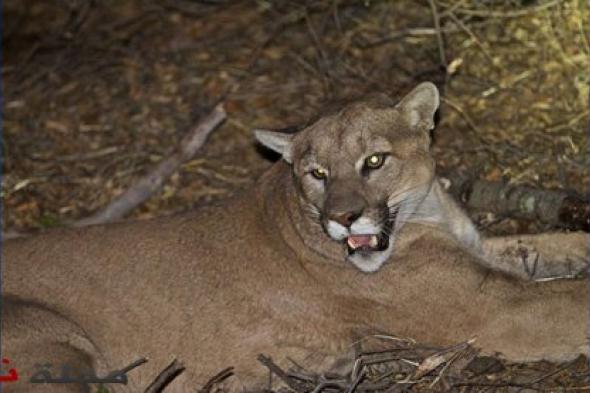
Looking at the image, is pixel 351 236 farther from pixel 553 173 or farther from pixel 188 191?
pixel 188 191

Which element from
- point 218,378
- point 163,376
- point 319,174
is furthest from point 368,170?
point 163,376

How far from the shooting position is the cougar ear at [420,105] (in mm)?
6430

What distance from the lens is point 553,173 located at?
25.8 ft

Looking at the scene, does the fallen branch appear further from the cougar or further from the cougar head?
the cougar head

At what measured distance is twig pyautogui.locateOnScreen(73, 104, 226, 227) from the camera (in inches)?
335

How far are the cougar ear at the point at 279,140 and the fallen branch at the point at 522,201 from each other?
1343mm

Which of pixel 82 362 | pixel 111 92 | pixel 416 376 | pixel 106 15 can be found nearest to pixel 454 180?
pixel 416 376

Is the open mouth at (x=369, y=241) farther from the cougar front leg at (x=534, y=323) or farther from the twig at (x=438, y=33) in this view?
the twig at (x=438, y=33)

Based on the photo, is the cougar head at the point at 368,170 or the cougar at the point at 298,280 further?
the cougar at the point at 298,280

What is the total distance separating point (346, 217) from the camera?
5.93 m

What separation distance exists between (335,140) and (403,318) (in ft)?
3.52

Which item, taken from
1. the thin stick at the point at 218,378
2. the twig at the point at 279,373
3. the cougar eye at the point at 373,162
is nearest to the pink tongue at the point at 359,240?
the cougar eye at the point at 373,162

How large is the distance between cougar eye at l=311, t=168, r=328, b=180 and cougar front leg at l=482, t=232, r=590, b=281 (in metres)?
1.28

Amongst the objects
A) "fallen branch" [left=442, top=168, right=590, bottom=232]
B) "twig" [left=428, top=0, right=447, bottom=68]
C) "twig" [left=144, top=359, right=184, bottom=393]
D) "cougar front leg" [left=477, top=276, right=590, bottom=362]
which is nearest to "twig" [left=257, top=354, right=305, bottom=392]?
"twig" [left=144, top=359, right=184, bottom=393]
